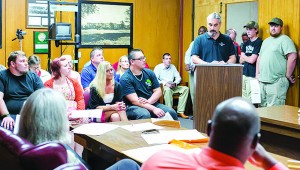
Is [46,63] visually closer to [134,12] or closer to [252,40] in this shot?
[134,12]

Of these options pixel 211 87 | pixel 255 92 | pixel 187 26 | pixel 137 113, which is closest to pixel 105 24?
pixel 187 26

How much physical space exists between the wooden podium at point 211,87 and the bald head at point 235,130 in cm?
254

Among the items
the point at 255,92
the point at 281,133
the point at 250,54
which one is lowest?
the point at 281,133

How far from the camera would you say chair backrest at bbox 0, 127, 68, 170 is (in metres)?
1.66

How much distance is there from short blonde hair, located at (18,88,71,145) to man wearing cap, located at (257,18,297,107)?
4.42 meters

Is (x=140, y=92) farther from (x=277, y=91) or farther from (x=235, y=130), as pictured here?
(x=235, y=130)

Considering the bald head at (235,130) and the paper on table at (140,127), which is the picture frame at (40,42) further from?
the bald head at (235,130)

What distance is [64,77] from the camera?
478 cm

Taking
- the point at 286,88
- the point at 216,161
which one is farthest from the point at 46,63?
the point at 216,161

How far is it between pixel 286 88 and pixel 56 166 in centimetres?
492

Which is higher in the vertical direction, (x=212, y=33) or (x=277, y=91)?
(x=212, y=33)

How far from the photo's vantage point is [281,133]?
3.58 metres

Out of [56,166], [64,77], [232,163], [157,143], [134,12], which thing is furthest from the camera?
[134,12]

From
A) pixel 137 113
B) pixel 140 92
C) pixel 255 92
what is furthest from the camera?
pixel 255 92
